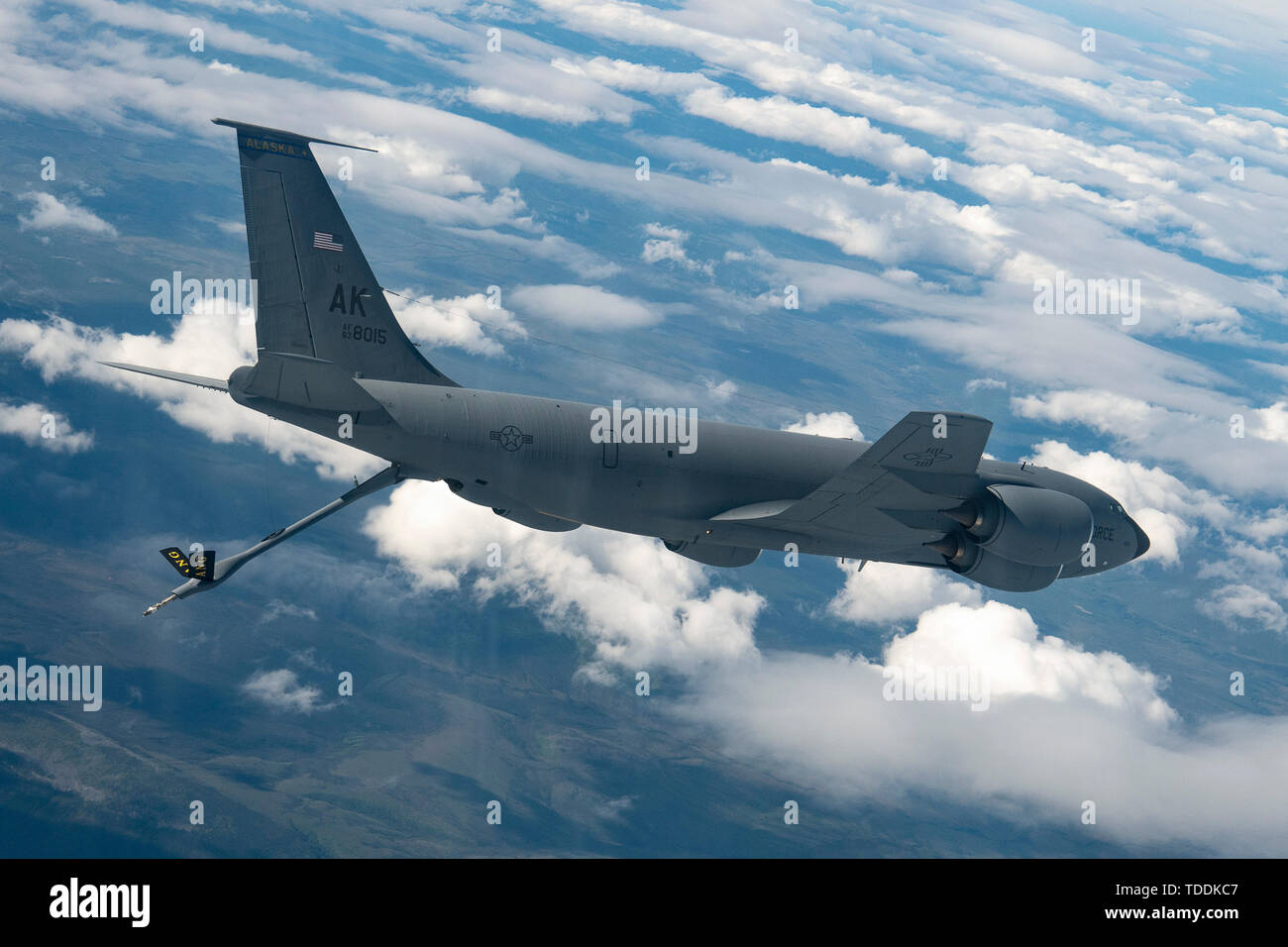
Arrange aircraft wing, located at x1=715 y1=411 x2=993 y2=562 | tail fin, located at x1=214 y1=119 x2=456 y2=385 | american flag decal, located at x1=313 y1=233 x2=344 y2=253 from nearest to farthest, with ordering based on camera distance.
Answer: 1. aircraft wing, located at x1=715 y1=411 x2=993 y2=562
2. tail fin, located at x1=214 y1=119 x2=456 y2=385
3. american flag decal, located at x1=313 y1=233 x2=344 y2=253

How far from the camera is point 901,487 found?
26984 mm

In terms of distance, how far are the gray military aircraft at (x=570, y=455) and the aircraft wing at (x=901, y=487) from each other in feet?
0.19

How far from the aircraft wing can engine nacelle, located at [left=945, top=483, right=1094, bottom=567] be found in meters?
0.70

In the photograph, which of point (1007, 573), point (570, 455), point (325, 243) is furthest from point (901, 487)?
point (325, 243)

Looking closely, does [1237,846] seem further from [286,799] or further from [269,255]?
[269,255]

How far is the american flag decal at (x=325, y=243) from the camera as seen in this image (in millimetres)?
26391

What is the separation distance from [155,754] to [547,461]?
648ft

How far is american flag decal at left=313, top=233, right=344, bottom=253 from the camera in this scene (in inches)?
1039

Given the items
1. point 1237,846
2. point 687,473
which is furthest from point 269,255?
point 1237,846
